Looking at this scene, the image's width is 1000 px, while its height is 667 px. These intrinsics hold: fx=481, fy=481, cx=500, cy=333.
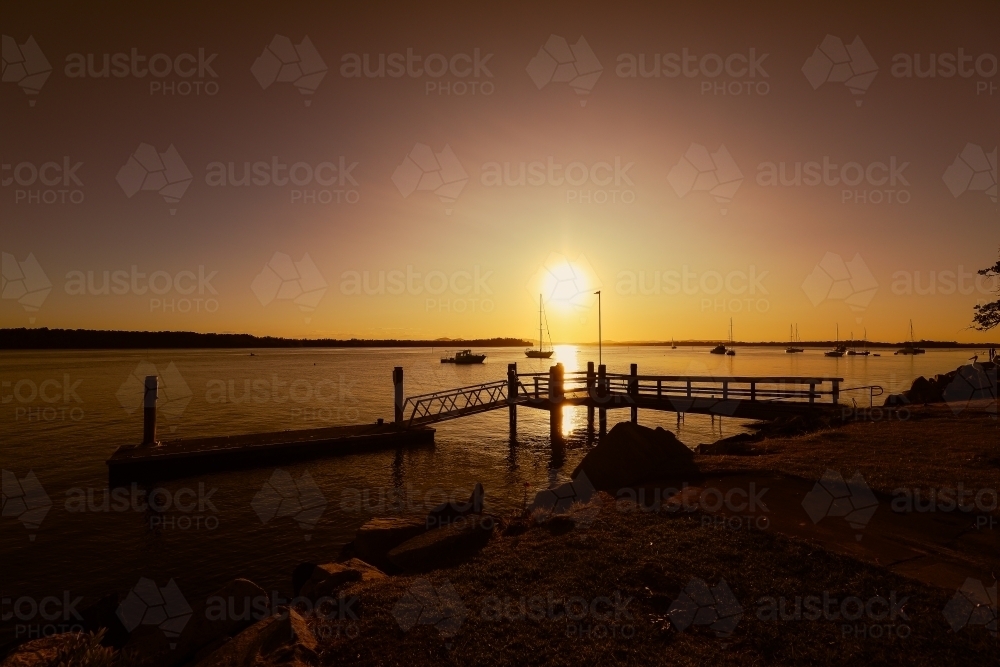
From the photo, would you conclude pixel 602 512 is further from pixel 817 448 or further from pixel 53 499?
pixel 53 499

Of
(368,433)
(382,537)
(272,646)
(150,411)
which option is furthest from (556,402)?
(272,646)

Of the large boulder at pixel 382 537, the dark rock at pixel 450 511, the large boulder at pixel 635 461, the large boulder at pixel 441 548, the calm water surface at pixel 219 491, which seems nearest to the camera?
the large boulder at pixel 441 548

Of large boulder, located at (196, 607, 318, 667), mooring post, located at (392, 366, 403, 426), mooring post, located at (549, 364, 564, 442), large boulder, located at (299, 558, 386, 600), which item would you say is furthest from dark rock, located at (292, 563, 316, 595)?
mooring post, located at (549, 364, 564, 442)

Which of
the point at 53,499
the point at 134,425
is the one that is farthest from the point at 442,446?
the point at 134,425

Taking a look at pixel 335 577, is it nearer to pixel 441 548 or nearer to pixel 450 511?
pixel 441 548

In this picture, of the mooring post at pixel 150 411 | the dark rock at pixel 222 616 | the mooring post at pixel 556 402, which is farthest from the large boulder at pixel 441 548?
the mooring post at pixel 150 411

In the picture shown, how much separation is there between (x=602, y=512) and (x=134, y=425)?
1363 inches

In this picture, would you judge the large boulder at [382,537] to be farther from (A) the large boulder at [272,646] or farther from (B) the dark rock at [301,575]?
(A) the large boulder at [272,646]

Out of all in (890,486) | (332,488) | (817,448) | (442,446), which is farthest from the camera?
(442,446)

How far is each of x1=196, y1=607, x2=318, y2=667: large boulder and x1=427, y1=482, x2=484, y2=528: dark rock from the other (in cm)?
460

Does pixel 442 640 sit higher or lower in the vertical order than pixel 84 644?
higher

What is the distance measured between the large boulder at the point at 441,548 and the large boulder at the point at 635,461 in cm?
397

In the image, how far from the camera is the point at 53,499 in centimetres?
1697

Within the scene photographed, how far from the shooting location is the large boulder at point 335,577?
320 inches
